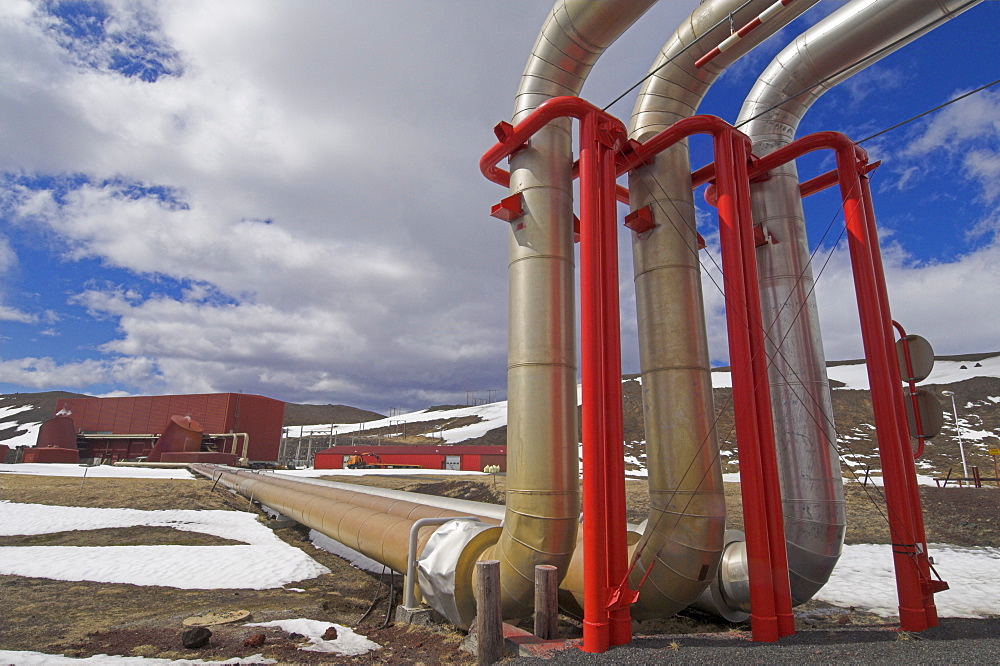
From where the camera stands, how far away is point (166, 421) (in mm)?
61438

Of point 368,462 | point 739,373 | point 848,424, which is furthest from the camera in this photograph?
point 848,424

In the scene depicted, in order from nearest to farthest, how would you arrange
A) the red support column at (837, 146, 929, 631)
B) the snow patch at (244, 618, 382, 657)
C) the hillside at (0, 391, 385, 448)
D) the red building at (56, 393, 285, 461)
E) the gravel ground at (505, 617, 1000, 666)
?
the gravel ground at (505, 617, 1000, 666) → the red support column at (837, 146, 929, 631) → the snow patch at (244, 618, 382, 657) → the red building at (56, 393, 285, 461) → the hillside at (0, 391, 385, 448)

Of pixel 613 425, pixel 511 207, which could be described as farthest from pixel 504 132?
pixel 613 425

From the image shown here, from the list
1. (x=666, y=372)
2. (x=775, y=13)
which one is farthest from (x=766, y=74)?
(x=666, y=372)

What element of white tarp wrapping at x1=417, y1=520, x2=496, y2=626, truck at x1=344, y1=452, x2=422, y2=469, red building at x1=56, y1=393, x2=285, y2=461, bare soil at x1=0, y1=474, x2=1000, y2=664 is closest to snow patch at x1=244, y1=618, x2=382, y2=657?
bare soil at x1=0, y1=474, x2=1000, y2=664

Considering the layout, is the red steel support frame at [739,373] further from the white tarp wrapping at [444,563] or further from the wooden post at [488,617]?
the white tarp wrapping at [444,563]

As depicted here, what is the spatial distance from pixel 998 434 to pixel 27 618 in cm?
6600

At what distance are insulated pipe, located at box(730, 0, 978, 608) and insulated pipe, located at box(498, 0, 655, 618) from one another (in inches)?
104

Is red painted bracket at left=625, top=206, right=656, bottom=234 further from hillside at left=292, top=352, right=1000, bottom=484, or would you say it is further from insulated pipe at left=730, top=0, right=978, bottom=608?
hillside at left=292, top=352, right=1000, bottom=484

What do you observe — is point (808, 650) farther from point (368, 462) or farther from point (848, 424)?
point (848, 424)

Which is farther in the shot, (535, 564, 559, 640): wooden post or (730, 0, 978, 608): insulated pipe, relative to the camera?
(730, 0, 978, 608): insulated pipe

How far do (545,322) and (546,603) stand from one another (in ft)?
10.6

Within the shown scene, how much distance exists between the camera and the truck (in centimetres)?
5403

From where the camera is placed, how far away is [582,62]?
782 centimetres
